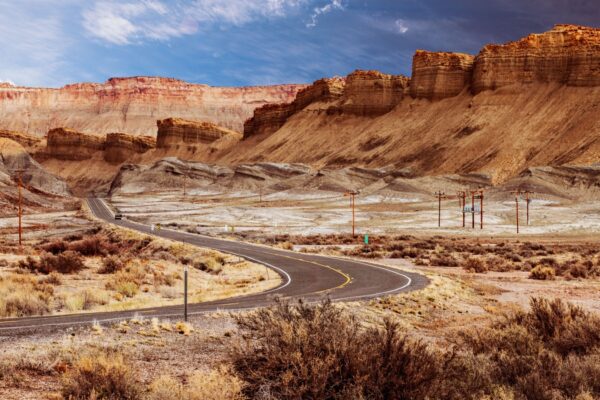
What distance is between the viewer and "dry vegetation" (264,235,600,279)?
31.6 metres

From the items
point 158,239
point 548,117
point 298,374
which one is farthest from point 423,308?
point 548,117

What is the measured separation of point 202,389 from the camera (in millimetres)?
7297

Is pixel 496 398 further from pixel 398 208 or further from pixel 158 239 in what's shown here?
pixel 398 208

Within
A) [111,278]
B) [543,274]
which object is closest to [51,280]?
[111,278]

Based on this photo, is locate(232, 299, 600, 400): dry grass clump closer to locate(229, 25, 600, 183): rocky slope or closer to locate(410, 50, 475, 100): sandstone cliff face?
locate(229, 25, 600, 183): rocky slope

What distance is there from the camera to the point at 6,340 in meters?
10.2

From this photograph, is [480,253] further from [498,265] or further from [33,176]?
[33,176]

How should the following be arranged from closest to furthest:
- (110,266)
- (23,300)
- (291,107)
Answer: (23,300)
(110,266)
(291,107)

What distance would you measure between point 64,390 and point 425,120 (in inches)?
4993

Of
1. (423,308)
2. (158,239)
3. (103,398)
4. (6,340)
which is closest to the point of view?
(103,398)

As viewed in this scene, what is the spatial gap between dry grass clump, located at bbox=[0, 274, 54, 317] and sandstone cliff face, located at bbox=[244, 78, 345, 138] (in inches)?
5977

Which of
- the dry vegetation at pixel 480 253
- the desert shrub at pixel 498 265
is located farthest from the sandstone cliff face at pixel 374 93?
the desert shrub at pixel 498 265

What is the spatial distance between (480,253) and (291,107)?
141458mm

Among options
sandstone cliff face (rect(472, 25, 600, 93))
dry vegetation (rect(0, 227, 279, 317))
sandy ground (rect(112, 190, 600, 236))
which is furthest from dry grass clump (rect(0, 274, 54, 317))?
sandstone cliff face (rect(472, 25, 600, 93))
